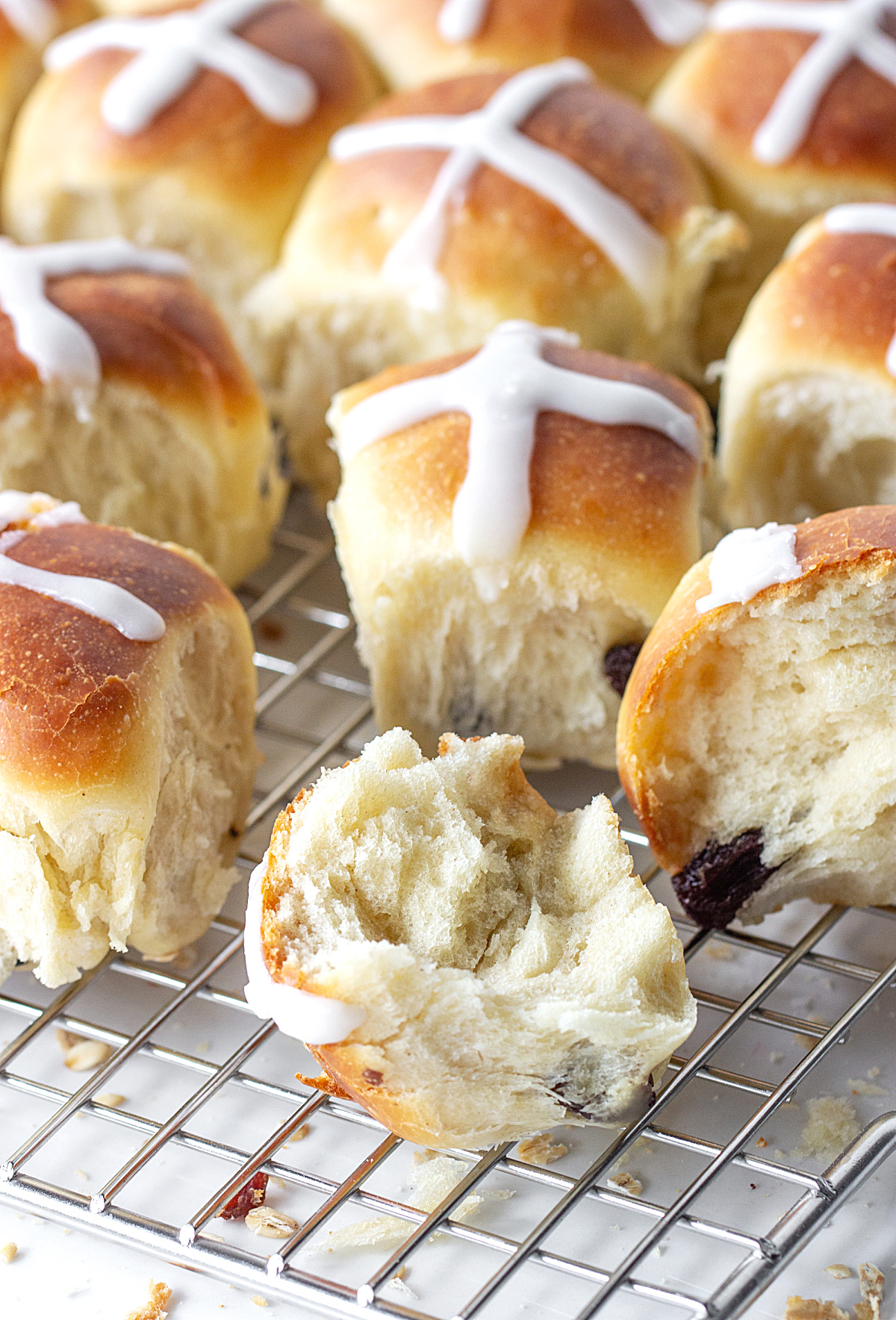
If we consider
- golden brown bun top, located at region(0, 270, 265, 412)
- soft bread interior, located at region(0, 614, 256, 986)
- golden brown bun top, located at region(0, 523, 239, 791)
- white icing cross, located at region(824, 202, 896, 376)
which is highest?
white icing cross, located at region(824, 202, 896, 376)

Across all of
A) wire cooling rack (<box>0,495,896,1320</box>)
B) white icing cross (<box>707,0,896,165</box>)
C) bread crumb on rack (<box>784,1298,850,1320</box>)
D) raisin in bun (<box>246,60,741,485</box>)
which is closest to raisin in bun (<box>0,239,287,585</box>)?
raisin in bun (<box>246,60,741,485</box>)

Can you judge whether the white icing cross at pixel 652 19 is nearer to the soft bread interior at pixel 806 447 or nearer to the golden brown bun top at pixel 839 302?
the golden brown bun top at pixel 839 302

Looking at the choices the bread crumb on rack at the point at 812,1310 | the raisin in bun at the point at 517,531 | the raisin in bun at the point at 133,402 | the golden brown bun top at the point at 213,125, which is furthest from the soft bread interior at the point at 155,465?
the bread crumb on rack at the point at 812,1310

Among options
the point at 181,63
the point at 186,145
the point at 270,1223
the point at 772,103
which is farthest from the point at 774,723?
the point at 181,63

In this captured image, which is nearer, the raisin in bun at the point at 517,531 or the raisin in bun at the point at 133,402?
the raisin in bun at the point at 517,531

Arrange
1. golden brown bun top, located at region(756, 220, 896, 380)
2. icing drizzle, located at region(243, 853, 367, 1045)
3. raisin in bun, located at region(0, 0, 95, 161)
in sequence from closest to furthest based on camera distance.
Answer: icing drizzle, located at region(243, 853, 367, 1045) < golden brown bun top, located at region(756, 220, 896, 380) < raisin in bun, located at region(0, 0, 95, 161)

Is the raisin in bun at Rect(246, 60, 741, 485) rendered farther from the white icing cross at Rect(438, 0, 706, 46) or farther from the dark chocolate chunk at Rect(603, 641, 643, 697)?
the dark chocolate chunk at Rect(603, 641, 643, 697)

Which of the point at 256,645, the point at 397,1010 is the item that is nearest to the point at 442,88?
the point at 256,645
